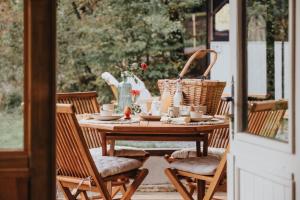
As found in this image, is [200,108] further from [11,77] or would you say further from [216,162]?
[11,77]

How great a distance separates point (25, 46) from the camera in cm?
292

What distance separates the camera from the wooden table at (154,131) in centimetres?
423

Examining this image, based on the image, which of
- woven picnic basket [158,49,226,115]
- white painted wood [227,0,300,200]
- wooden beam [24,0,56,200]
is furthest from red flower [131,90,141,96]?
wooden beam [24,0,56,200]

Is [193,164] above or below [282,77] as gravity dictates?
below

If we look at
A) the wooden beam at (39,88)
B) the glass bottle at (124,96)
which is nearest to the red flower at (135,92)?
the glass bottle at (124,96)

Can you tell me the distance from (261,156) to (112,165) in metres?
1.49

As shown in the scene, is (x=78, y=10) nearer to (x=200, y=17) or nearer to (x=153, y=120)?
(x=200, y=17)

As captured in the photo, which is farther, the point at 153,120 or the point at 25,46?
the point at 153,120

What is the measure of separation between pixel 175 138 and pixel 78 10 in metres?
4.90

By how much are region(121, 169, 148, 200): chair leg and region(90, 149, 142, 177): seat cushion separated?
0.09 metres

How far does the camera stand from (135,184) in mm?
4328

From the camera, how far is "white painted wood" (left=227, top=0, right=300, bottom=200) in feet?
9.04

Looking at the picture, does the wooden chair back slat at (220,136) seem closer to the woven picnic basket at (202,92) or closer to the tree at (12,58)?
the woven picnic basket at (202,92)

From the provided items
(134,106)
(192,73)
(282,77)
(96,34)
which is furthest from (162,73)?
(282,77)
